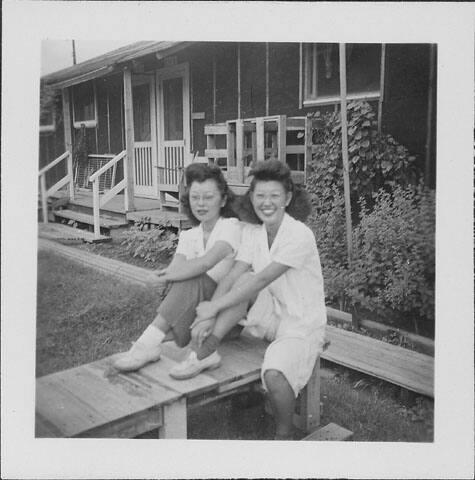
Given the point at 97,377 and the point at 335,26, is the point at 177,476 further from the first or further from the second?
the point at 335,26

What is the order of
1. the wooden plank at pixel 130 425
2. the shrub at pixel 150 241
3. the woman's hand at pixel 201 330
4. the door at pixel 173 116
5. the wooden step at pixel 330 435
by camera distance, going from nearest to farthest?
the wooden plank at pixel 130 425, the woman's hand at pixel 201 330, the wooden step at pixel 330 435, the shrub at pixel 150 241, the door at pixel 173 116

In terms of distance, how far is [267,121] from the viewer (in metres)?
2.74

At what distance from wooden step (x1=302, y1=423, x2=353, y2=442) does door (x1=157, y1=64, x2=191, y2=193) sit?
1438 mm

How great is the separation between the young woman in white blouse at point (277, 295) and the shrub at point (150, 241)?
359 mm

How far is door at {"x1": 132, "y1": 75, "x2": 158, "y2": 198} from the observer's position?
2654mm

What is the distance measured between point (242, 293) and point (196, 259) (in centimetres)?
27

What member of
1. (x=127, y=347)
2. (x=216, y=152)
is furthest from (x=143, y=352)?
(x=216, y=152)

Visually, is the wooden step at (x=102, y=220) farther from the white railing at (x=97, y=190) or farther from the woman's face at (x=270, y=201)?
the woman's face at (x=270, y=201)

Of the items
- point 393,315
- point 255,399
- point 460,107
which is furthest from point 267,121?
point 255,399

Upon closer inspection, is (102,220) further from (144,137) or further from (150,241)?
(144,137)

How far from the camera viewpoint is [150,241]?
8.36 feet

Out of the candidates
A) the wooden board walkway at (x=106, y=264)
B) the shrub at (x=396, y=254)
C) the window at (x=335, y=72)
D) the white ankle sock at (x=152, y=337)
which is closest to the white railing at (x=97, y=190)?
the wooden board walkway at (x=106, y=264)

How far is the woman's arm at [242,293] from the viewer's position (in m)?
2.26

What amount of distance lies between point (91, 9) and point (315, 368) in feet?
6.49
